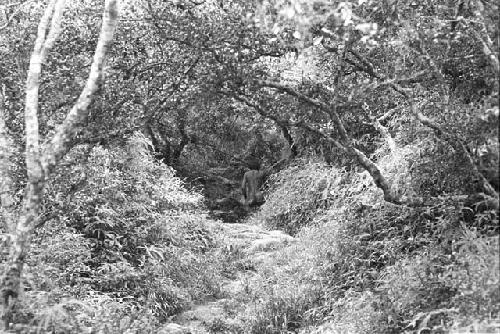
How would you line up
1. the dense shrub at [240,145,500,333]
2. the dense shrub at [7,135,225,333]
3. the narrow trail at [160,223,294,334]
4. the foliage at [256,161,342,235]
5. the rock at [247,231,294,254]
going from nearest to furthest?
the dense shrub at [240,145,500,333]
the dense shrub at [7,135,225,333]
the narrow trail at [160,223,294,334]
the rock at [247,231,294,254]
the foliage at [256,161,342,235]

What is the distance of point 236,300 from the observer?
8.28 m

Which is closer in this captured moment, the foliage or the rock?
the rock

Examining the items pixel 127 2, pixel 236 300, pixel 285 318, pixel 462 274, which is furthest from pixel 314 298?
pixel 127 2

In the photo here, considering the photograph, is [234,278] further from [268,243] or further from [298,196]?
[298,196]

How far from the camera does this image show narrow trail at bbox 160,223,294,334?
294 inches

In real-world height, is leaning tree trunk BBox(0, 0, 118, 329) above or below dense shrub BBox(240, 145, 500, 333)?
above

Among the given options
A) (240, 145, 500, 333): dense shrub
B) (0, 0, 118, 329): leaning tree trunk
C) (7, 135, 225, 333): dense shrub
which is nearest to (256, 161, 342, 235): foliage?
(240, 145, 500, 333): dense shrub

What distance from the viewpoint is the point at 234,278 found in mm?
9820

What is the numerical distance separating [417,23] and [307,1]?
1798 mm

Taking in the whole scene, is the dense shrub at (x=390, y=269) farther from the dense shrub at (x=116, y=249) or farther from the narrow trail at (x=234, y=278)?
the dense shrub at (x=116, y=249)

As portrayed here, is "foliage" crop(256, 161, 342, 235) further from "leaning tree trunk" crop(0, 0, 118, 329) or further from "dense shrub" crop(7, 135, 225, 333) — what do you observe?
"leaning tree trunk" crop(0, 0, 118, 329)

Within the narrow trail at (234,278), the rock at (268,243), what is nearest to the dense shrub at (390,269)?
the narrow trail at (234,278)

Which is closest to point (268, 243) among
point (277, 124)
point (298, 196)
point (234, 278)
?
point (234, 278)

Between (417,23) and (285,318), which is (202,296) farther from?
(417,23)
